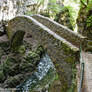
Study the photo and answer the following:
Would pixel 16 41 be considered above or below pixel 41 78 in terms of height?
above

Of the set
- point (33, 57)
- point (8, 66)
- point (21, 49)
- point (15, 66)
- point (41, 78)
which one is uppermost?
point (33, 57)

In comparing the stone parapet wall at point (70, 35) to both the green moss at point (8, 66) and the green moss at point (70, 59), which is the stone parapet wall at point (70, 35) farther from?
the green moss at point (8, 66)

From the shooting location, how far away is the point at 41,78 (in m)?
12.6

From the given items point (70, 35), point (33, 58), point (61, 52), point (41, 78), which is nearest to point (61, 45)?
point (61, 52)

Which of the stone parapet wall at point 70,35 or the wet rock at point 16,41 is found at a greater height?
the stone parapet wall at point 70,35

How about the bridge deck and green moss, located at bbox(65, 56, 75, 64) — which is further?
green moss, located at bbox(65, 56, 75, 64)

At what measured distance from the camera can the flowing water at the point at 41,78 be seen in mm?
11523

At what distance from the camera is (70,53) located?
6.90 metres

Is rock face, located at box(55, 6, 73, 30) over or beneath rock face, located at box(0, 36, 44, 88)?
over

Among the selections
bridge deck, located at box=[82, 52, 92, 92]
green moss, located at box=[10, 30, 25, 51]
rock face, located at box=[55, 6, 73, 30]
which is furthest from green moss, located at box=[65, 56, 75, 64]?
rock face, located at box=[55, 6, 73, 30]

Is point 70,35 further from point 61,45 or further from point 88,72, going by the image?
point 88,72

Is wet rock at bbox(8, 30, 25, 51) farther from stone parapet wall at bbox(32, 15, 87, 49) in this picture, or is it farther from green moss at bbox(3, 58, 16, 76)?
stone parapet wall at bbox(32, 15, 87, 49)

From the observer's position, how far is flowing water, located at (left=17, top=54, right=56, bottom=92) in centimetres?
1152

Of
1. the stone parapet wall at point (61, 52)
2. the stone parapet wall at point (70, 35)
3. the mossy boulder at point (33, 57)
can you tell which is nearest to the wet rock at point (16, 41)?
the mossy boulder at point (33, 57)
